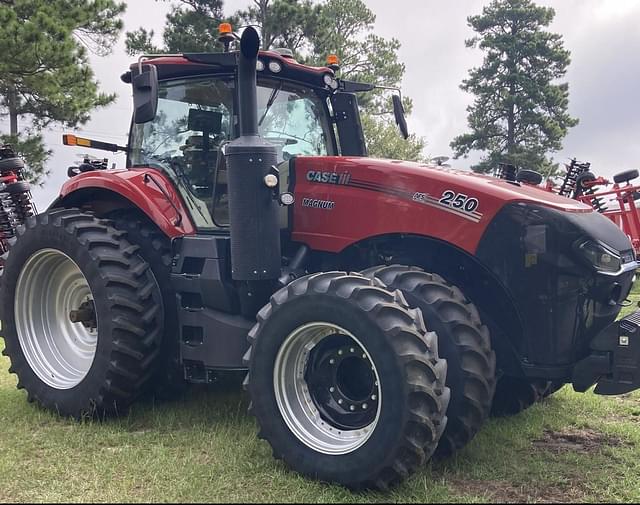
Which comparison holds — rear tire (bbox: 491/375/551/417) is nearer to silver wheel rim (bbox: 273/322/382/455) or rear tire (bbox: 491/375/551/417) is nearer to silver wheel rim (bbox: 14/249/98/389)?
silver wheel rim (bbox: 273/322/382/455)

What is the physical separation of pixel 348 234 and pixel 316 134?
4.20 feet

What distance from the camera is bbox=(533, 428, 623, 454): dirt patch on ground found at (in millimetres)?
3877

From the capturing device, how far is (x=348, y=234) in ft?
13.0

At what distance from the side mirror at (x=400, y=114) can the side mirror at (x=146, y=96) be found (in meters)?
2.05

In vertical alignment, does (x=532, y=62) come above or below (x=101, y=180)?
above

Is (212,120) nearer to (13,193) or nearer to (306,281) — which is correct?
(306,281)

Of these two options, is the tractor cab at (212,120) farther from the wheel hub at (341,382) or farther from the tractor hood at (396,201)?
the wheel hub at (341,382)

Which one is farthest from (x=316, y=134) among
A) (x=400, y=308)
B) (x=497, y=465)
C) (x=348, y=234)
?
(x=497, y=465)

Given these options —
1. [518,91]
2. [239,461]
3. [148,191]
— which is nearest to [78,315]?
[148,191]

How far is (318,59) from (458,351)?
1825 centimetres

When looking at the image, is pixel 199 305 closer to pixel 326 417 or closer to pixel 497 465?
pixel 326 417

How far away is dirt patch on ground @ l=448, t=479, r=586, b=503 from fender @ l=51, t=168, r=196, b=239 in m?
2.30

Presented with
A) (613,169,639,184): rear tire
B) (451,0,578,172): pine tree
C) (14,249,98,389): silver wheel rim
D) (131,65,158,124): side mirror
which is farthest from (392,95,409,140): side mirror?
(451,0,578,172): pine tree

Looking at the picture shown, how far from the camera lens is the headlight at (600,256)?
3385 millimetres
